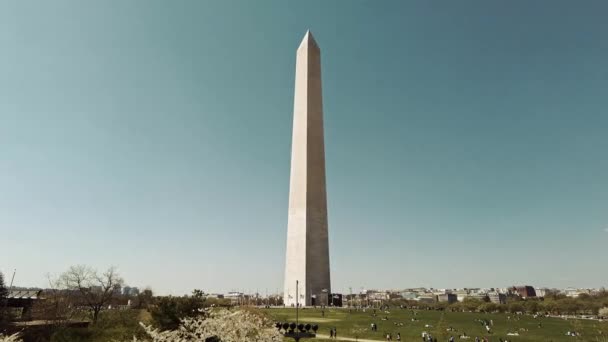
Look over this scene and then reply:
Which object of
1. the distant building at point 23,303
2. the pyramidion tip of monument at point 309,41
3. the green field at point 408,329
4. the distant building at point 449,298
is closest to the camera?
the green field at point 408,329

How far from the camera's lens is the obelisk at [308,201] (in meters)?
62.3

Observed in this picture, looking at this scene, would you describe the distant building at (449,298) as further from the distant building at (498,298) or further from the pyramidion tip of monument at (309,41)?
the pyramidion tip of monument at (309,41)

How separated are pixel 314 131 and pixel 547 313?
2823 inches

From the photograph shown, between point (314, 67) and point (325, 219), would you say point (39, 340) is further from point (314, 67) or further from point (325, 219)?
point (314, 67)

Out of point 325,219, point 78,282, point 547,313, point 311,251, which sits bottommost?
A: point 547,313

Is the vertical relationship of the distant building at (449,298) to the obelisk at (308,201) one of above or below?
below

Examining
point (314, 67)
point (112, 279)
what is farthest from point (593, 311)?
point (112, 279)

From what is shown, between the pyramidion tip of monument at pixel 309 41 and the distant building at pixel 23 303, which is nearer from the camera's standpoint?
the distant building at pixel 23 303

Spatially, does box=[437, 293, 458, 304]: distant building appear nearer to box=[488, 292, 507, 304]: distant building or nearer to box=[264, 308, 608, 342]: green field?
box=[488, 292, 507, 304]: distant building

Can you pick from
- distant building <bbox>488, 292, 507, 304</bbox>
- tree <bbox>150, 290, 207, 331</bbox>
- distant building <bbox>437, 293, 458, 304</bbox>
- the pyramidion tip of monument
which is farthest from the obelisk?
distant building <bbox>437, 293, 458, 304</bbox>

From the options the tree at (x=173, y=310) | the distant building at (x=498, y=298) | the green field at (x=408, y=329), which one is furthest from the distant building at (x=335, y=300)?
the distant building at (x=498, y=298)

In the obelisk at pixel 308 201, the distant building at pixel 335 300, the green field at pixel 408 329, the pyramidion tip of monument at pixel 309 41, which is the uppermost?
the pyramidion tip of monument at pixel 309 41

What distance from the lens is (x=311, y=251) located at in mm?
63281

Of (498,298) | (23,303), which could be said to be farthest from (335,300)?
(498,298)
